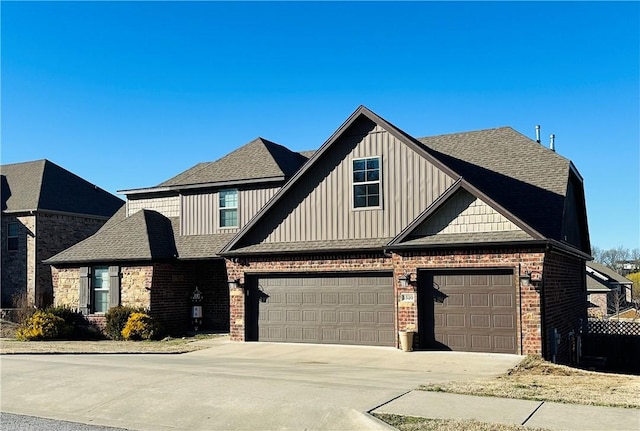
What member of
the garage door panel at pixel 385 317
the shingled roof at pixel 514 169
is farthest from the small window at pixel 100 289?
the shingled roof at pixel 514 169

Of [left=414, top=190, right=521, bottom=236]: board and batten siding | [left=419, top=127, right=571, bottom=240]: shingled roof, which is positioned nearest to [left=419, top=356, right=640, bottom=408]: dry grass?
[left=414, top=190, right=521, bottom=236]: board and batten siding

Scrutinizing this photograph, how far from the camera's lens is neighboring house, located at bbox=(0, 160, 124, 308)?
34000 mm

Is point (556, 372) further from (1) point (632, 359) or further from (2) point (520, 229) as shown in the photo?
(1) point (632, 359)

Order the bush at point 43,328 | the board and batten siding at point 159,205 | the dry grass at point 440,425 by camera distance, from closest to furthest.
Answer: the dry grass at point 440,425 → the bush at point 43,328 → the board and batten siding at point 159,205

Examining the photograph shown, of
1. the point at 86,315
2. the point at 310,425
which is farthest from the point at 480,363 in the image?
the point at 86,315

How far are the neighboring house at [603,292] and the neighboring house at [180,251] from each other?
3381cm

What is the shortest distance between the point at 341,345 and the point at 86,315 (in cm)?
1096

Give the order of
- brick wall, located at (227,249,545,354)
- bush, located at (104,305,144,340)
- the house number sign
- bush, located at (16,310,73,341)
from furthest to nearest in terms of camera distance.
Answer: bush, located at (104,305,144,340)
bush, located at (16,310,73,341)
the house number sign
brick wall, located at (227,249,545,354)

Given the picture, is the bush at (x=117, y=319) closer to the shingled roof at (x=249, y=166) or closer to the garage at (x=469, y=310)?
the shingled roof at (x=249, y=166)

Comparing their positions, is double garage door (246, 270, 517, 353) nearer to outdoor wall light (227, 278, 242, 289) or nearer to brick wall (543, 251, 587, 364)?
outdoor wall light (227, 278, 242, 289)

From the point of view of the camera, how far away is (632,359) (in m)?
22.5

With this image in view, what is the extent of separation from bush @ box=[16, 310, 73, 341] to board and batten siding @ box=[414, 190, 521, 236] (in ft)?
45.7

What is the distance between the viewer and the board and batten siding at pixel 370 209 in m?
18.9

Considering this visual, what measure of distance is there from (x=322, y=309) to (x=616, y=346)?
11232 millimetres
